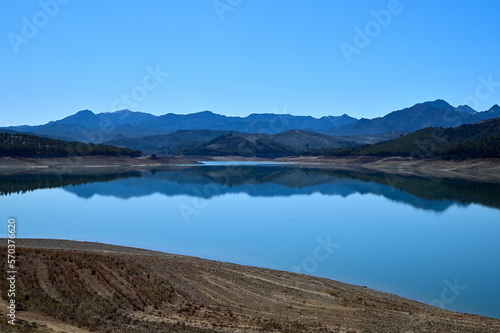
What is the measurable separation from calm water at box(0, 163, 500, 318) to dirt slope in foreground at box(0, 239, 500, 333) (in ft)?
11.7

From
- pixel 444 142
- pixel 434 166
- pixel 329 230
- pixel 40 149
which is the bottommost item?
pixel 329 230

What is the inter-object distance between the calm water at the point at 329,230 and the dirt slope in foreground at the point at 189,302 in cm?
358

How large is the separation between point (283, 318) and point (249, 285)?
3177 millimetres

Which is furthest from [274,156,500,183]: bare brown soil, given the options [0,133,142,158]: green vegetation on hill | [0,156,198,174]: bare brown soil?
[0,133,142,158]: green vegetation on hill

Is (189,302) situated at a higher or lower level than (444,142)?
lower

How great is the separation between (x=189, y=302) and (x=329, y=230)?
1812cm

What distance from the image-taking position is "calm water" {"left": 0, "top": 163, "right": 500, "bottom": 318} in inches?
720

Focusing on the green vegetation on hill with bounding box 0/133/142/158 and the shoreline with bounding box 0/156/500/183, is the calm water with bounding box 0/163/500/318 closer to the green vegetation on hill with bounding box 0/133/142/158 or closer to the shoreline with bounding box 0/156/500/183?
the shoreline with bounding box 0/156/500/183

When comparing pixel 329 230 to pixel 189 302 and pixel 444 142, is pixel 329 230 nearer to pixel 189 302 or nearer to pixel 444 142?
pixel 189 302

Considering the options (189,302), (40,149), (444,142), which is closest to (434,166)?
(444,142)

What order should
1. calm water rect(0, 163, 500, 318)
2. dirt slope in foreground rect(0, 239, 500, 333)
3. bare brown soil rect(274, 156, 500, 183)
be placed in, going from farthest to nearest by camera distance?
bare brown soil rect(274, 156, 500, 183), calm water rect(0, 163, 500, 318), dirt slope in foreground rect(0, 239, 500, 333)

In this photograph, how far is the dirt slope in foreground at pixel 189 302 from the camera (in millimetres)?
10258

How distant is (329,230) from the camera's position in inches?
1142

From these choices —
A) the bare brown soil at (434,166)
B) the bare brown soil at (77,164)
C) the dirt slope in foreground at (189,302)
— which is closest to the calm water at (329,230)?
the dirt slope in foreground at (189,302)
